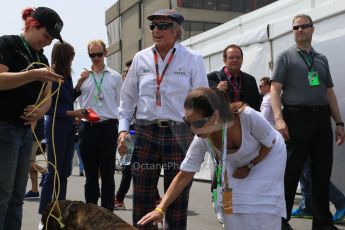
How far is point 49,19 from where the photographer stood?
3615 millimetres

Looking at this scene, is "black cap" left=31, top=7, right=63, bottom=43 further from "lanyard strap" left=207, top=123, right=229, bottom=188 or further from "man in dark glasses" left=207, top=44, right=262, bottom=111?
"man in dark glasses" left=207, top=44, right=262, bottom=111

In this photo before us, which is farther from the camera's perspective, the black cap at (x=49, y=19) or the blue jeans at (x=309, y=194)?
the blue jeans at (x=309, y=194)

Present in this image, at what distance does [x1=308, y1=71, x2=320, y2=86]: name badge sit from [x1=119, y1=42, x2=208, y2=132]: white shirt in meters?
1.60

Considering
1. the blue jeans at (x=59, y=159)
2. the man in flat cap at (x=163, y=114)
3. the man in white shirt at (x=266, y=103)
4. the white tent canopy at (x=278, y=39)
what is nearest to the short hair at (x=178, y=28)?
the man in flat cap at (x=163, y=114)

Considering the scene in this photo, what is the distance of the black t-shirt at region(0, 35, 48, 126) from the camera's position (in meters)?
3.61

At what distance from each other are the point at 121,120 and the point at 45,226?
0.95 m

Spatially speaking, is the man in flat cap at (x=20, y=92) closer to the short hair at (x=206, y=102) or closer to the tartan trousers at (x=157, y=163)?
the tartan trousers at (x=157, y=163)

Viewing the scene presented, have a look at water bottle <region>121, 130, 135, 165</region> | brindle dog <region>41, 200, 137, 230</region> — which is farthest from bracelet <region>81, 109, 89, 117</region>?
brindle dog <region>41, 200, 137, 230</region>

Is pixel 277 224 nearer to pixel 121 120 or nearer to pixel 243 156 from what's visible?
pixel 243 156

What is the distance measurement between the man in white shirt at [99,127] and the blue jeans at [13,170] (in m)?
1.41

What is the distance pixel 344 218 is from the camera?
579 centimetres

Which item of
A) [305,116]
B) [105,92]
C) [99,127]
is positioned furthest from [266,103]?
[99,127]

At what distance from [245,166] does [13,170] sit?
158cm

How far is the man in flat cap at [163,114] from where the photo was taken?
149 inches
